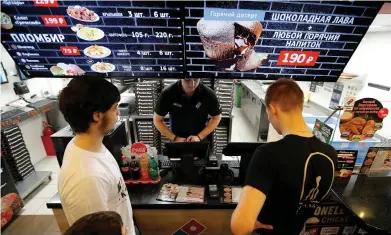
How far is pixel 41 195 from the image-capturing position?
3.48m

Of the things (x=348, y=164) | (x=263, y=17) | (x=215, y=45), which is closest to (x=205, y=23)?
(x=215, y=45)

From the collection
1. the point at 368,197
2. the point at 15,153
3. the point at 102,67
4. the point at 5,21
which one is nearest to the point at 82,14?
the point at 102,67

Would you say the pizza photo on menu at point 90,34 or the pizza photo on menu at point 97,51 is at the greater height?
the pizza photo on menu at point 90,34

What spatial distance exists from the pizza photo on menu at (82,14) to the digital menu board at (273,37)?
2.01 ft

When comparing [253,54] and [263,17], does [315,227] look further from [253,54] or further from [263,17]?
[263,17]

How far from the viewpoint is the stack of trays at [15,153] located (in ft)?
10.9

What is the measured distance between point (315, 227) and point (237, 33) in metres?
1.96

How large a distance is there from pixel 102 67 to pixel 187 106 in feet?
4.06

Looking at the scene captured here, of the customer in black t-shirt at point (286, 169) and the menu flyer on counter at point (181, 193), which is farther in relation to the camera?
the menu flyer on counter at point (181, 193)

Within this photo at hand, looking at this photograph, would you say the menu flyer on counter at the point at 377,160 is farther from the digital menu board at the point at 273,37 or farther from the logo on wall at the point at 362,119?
the digital menu board at the point at 273,37

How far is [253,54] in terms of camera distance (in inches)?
61.5

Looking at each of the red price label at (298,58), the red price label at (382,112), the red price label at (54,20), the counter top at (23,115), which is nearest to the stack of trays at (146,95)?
the counter top at (23,115)

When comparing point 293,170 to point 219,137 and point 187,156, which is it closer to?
point 187,156

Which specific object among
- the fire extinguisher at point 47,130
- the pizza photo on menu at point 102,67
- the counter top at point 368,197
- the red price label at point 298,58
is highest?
the red price label at point 298,58
